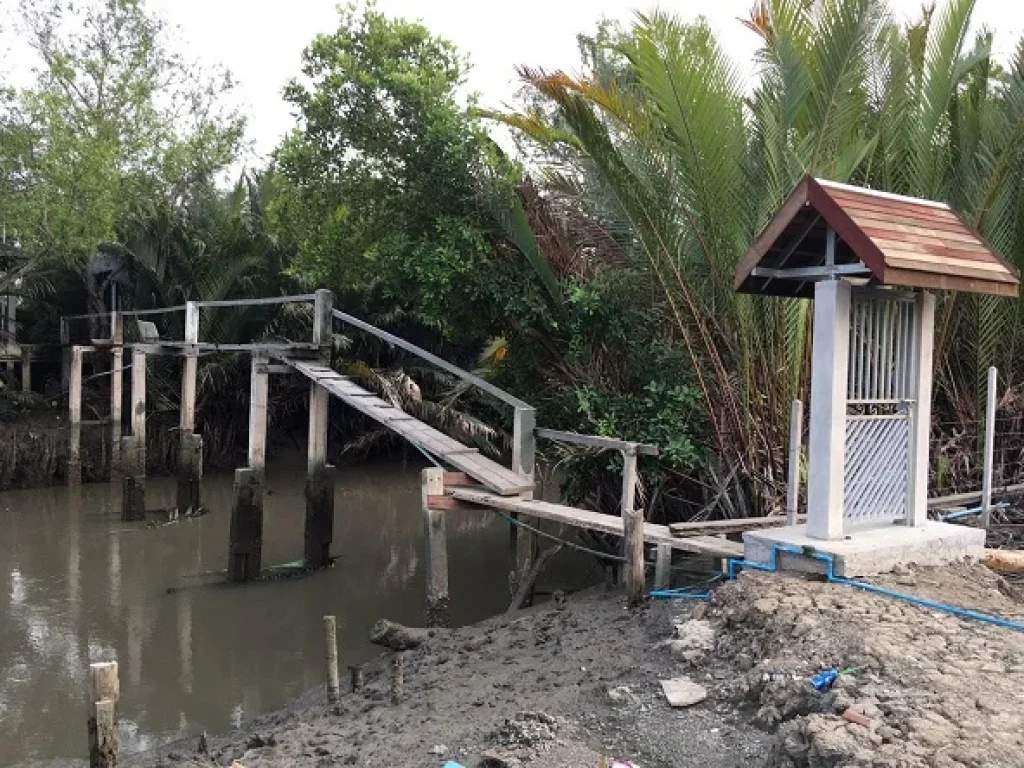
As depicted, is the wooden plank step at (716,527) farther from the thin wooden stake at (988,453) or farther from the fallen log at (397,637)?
the fallen log at (397,637)

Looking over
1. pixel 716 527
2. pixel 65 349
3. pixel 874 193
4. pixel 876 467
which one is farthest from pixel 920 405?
pixel 65 349

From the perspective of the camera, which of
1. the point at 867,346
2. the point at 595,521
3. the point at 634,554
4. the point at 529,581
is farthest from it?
the point at 529,581

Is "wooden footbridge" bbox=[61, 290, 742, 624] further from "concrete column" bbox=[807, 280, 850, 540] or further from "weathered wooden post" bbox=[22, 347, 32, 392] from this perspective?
"weathered wooden post" bbox=[22, 347, 32, 392]

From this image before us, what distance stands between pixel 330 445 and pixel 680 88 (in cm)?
1508

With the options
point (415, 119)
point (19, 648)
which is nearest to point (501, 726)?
point (19, 648)

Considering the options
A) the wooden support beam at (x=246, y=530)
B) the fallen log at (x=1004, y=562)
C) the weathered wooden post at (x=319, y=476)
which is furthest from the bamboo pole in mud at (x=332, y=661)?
the weathered wooden post at (x=319, y=476)

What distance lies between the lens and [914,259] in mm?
5875

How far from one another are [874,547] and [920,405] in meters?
1.15

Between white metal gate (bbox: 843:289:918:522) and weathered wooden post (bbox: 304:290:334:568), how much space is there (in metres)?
6.89

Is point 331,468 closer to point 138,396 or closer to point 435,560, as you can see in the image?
point 435,560

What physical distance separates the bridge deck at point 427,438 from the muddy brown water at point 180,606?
155cm

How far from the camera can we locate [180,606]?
33.0 ft

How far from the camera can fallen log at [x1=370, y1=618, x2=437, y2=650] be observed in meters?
7.52

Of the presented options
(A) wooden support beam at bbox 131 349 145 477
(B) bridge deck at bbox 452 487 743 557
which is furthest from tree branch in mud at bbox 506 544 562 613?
(A) wooden support beam at bbox 131 349 145 477
